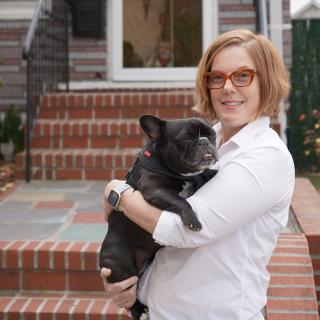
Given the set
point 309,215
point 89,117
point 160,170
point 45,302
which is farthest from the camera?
point 89,117

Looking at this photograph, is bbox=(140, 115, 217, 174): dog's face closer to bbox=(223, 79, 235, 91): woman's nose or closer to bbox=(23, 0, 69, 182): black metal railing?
bbox=(223, 79, 235, 91): woman's nose

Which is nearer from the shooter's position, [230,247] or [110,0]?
[230,247]

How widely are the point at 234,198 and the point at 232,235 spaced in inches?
4.3

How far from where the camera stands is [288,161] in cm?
163

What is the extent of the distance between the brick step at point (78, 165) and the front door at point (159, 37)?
220cm

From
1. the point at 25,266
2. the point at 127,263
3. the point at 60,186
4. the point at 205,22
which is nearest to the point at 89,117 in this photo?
the point at 60,186

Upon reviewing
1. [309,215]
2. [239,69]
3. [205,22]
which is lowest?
[309,215]

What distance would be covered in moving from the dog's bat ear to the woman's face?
21cm

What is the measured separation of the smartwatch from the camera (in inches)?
70.1

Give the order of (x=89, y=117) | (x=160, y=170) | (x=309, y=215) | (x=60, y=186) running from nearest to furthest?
(x=160, y=170) → (x=309, y=215) → (x=60, y=186) → (x=89, y=117)

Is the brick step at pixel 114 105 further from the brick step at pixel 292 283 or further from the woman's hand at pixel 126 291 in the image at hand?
the woman's hand at pixel 126 291

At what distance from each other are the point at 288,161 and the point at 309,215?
2.23m

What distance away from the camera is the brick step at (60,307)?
309cm

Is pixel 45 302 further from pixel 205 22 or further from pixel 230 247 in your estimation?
pixel 205 22
